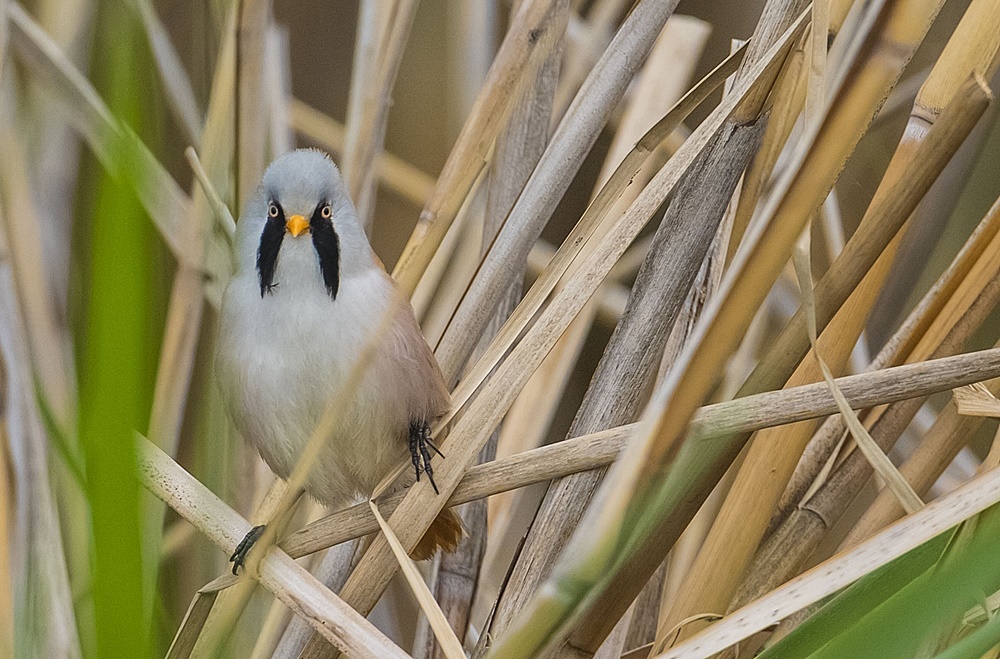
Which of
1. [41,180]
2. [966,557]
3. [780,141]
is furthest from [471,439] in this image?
[41,180]

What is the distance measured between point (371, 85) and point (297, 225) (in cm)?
32

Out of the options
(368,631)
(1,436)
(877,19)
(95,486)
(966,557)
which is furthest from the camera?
(1,436)

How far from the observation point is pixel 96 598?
0.40 m

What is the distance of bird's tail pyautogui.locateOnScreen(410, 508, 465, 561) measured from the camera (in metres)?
1.17

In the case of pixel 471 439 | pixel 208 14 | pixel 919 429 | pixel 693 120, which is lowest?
pixel 471 439

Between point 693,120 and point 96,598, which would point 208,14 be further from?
point 96,598

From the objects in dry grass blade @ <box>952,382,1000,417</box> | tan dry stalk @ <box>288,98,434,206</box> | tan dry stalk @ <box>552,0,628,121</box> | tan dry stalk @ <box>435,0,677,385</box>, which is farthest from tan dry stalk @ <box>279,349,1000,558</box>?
tan dry stalk @ <box>288,98,434,206</box>

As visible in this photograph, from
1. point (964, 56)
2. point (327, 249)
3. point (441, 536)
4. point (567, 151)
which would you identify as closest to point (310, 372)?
point (327, 249)

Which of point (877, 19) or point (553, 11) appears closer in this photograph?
point (877, 19)

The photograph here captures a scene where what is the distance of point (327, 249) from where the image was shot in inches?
43.2

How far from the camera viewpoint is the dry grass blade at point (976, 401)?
94 centimetres

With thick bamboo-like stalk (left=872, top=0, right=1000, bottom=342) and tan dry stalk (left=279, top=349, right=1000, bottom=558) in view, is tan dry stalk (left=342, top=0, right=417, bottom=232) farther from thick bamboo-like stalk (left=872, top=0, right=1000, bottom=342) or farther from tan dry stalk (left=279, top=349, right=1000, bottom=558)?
thick bamboo-like stalk (left=872, top=0, right=1000, bottom=342)

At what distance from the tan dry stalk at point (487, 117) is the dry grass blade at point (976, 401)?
55cm

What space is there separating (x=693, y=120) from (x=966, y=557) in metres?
1.60
